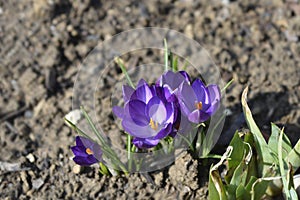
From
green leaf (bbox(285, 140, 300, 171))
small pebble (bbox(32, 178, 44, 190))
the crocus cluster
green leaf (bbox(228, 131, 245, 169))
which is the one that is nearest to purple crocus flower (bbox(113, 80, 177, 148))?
the crocus cluster

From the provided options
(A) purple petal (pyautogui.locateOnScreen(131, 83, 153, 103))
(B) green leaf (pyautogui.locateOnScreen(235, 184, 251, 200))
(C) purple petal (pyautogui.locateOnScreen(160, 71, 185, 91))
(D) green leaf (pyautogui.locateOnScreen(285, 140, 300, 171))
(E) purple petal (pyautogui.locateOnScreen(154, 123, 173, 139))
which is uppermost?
(C) purple petal (pyautogui.locateOnScreen(160, 71, 185, 91))

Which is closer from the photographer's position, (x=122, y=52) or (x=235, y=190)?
(x=235, y=190)

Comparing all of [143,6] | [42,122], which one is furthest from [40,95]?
[143,6]

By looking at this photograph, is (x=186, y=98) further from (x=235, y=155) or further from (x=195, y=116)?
(x=235, y=155)

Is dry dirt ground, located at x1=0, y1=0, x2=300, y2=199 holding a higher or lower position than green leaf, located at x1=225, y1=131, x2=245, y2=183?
higher

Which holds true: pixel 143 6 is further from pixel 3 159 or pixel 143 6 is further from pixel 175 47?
pixel 3 159

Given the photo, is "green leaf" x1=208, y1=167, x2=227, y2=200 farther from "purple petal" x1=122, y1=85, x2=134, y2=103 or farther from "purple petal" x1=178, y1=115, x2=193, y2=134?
"purple petal" x1=122, y1=85, x2=134, y2=103
